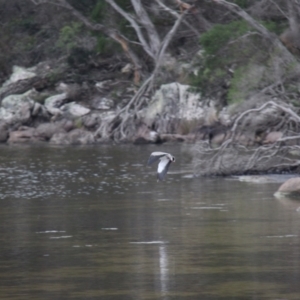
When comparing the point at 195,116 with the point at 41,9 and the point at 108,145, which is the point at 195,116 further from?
the point at 41,9

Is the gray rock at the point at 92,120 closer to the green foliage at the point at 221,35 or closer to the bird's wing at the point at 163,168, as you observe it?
the green foliage at the point at 221,35

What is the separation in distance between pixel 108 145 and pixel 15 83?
8.55 metres

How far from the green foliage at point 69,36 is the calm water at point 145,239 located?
1740 centimetres

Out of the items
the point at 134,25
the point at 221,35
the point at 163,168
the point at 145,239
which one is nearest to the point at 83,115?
the point at 134,25

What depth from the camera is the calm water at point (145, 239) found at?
9.22 meters

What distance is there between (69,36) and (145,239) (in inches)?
1039

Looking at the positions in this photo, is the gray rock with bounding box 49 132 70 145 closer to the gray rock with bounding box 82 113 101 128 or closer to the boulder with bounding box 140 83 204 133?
the gray rock with bounding box 82 113 101 128

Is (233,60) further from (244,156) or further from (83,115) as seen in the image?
(83,115)

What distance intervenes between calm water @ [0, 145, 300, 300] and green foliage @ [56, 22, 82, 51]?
57.1ft

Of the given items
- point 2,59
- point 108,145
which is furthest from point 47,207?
point 2,59

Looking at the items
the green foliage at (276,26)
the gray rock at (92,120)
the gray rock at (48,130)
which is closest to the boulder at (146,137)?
the gray rock at (92,120)

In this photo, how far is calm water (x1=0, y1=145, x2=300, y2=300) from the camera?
9.22m

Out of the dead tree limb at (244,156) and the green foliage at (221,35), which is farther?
the green foliage at (221,35)

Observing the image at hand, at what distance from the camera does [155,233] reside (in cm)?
1246
